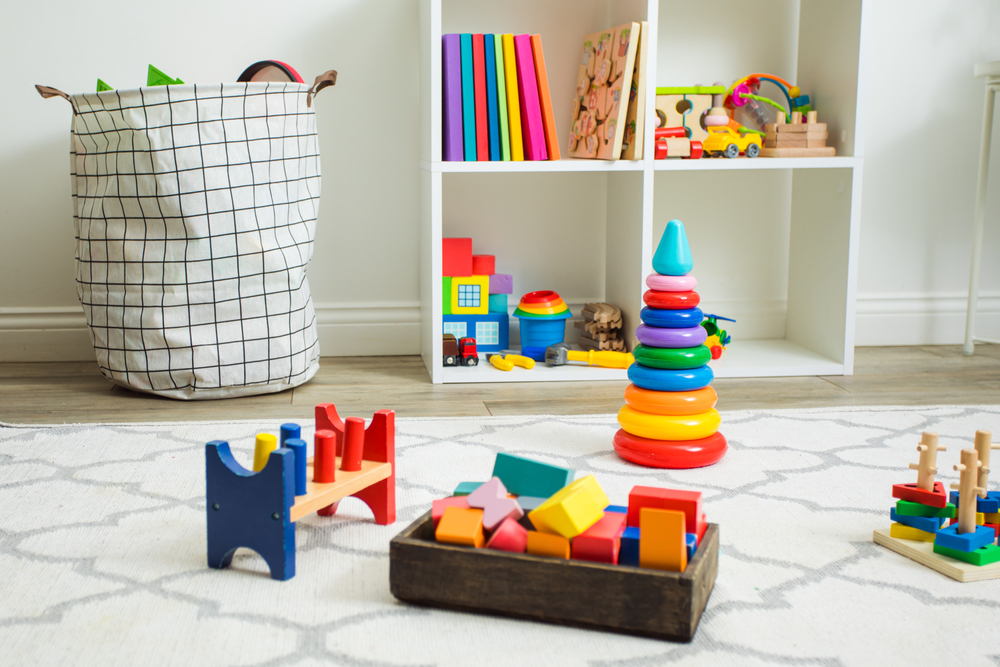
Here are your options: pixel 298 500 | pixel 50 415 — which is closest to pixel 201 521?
pixel 298 500

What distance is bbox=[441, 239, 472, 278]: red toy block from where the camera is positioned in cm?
188

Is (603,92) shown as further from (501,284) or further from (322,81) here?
(322,81)

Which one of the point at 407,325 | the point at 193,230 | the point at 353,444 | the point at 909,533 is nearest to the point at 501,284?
the point at 407,325

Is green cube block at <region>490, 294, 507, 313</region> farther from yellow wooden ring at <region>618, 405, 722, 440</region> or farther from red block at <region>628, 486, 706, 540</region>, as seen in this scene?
red block at <region>628, 486, 706, 540</region>

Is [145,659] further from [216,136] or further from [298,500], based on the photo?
[216,136]

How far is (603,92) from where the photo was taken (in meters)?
1.83

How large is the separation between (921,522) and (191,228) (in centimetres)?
127

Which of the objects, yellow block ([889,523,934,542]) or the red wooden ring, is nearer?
yellow block ([889,523,934,542])

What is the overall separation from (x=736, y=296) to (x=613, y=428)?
0.87 metres

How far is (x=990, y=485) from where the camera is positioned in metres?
1.16

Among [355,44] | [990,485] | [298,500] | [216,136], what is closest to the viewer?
[298,500]

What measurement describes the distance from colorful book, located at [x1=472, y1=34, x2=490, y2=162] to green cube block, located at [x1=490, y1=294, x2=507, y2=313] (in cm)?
37

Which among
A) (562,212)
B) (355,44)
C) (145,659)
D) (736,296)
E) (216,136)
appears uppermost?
(355,44)

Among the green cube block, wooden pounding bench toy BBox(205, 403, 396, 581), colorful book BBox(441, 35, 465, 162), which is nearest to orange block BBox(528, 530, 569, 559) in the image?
wooden pounding bench toy BBox(205, 403, 396, 581)
